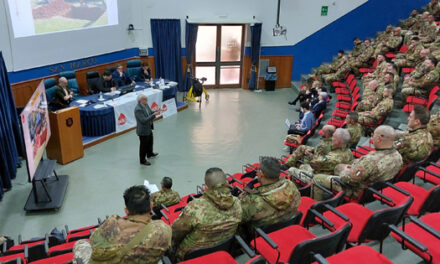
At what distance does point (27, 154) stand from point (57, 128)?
1887 mm

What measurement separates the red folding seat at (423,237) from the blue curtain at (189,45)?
31.1 ft

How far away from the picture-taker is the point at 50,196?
226 inches

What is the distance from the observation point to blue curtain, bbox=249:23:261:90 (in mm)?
11734

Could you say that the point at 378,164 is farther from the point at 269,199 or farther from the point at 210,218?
the point at 210,218

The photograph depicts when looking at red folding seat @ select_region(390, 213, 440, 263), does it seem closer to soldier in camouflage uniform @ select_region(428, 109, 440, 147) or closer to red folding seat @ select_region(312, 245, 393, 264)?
red folding seat @ select_region(312, 245, 393, 264)

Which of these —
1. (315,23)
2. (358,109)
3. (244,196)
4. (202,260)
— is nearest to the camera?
(202,260)

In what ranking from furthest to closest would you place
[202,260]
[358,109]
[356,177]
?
[358,109] < [356,177] < [202,260]

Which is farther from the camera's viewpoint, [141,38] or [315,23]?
[315,23]

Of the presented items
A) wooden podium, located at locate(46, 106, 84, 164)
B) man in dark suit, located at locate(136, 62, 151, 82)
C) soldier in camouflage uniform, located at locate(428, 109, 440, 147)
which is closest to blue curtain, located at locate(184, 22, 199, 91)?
man in dark suit, located at locate(136, 62, 151, 82)

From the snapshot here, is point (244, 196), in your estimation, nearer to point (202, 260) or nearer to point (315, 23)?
point (202, 260)

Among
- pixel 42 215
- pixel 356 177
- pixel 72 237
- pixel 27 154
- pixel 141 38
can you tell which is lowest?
pixel 42 215

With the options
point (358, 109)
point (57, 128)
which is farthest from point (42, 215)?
point (358, 109)

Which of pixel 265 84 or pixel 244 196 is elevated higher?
pixel 244 196

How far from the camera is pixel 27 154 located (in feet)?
16.3
